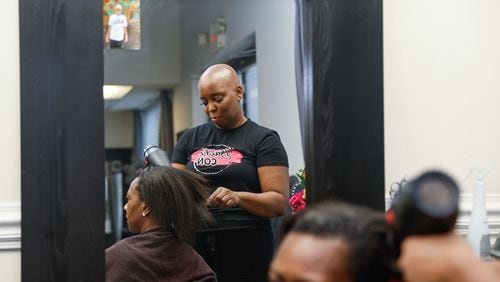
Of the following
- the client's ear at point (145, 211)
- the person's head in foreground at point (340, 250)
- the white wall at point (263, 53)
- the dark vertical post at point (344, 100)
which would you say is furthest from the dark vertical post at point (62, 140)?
the person's head in foreground at point (340, 250)

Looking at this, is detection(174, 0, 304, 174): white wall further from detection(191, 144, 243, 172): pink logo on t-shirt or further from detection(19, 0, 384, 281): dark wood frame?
detection(19, 0, 384, 281): dark wood frame

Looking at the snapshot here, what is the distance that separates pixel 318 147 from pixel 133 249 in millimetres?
544

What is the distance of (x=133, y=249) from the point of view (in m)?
1.58

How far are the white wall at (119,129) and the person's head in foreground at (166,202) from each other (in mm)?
129

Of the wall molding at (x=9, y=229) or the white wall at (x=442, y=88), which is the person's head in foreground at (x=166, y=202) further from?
the white wall at (x=442, y=88)

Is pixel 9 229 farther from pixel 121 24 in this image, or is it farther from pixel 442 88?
pixel 442 88

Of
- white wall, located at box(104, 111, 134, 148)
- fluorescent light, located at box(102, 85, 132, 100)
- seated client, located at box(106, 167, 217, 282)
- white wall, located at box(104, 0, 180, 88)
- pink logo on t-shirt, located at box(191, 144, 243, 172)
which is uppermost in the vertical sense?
white wall, located at box(104, 0, 180, 88)

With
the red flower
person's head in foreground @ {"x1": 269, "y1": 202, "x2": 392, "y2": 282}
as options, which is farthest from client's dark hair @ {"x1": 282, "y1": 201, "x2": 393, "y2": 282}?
the red flower

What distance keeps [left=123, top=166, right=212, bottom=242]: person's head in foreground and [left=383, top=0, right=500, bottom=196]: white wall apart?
0.53 m

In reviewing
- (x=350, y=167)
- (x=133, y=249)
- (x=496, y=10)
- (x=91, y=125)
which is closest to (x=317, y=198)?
(x=350, y=167)

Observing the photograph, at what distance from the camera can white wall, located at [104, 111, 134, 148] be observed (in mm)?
1612

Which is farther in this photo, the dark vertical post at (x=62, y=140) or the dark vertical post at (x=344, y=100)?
the dark vertical post at (x=344, y=100)

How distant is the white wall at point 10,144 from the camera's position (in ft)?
4.91

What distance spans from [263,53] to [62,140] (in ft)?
2.61
